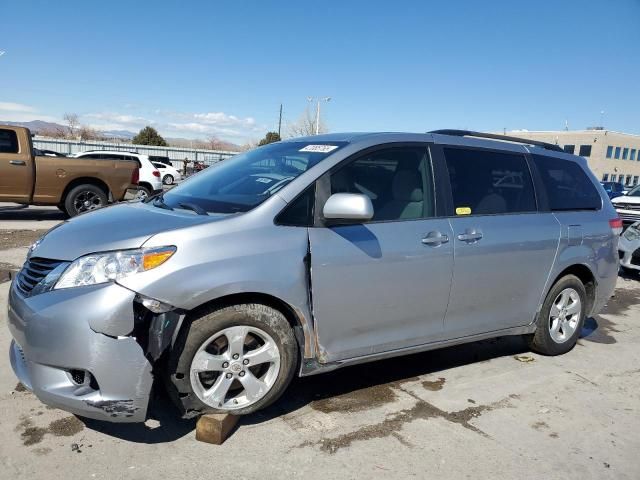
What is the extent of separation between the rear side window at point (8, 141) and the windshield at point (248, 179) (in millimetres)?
8124

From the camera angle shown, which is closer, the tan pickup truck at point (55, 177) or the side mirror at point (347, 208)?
the side mirror at point (347, 208)

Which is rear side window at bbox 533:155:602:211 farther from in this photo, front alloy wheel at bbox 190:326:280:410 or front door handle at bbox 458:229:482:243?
front alloy wheel at bbox 190:326:280:410

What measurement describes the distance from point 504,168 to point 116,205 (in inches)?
120

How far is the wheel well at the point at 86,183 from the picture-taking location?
11234mm

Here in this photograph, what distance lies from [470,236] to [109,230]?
96.2 inches

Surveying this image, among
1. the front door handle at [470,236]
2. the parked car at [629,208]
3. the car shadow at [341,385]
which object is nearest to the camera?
the car shadow at [341,385]

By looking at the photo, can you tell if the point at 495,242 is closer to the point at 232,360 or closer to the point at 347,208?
the point at 347,208

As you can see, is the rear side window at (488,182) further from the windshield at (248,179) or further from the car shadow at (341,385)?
the car shadow at (341,385)

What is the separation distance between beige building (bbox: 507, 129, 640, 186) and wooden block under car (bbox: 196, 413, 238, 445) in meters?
69.4

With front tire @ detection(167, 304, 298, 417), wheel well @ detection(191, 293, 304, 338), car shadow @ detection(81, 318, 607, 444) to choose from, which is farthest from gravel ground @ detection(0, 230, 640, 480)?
wheel well @ detection(191, 293, 304, 338)

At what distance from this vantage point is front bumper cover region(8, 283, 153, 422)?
2666 mm

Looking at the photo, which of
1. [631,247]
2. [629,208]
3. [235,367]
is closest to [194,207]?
[235,367]

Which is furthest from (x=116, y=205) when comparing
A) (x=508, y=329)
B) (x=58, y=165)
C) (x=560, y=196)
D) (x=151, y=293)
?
(x=58, y=165)

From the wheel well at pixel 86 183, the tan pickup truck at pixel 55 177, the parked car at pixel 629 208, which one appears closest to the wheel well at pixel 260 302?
the tan pickup truck at pixel 55 177
